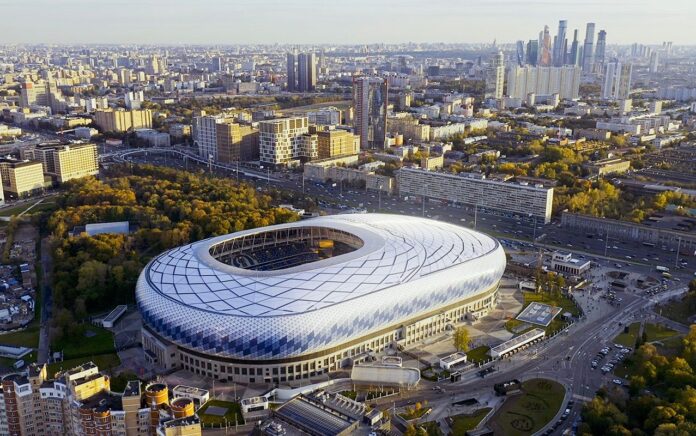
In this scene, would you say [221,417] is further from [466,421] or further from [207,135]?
[207,135]

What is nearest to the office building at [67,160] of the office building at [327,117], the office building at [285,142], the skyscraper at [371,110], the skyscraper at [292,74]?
the office building at [285,142]

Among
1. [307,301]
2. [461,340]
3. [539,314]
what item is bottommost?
[539,314]

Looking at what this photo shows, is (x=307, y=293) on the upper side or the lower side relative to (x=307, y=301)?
upper

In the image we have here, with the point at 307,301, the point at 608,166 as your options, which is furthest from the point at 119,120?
the point at 307,301

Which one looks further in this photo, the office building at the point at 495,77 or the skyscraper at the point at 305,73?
the skyscraper at the point at 305,73

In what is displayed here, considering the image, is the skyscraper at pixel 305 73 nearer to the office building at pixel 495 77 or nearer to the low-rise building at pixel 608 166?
the office building at pixel 495 77
